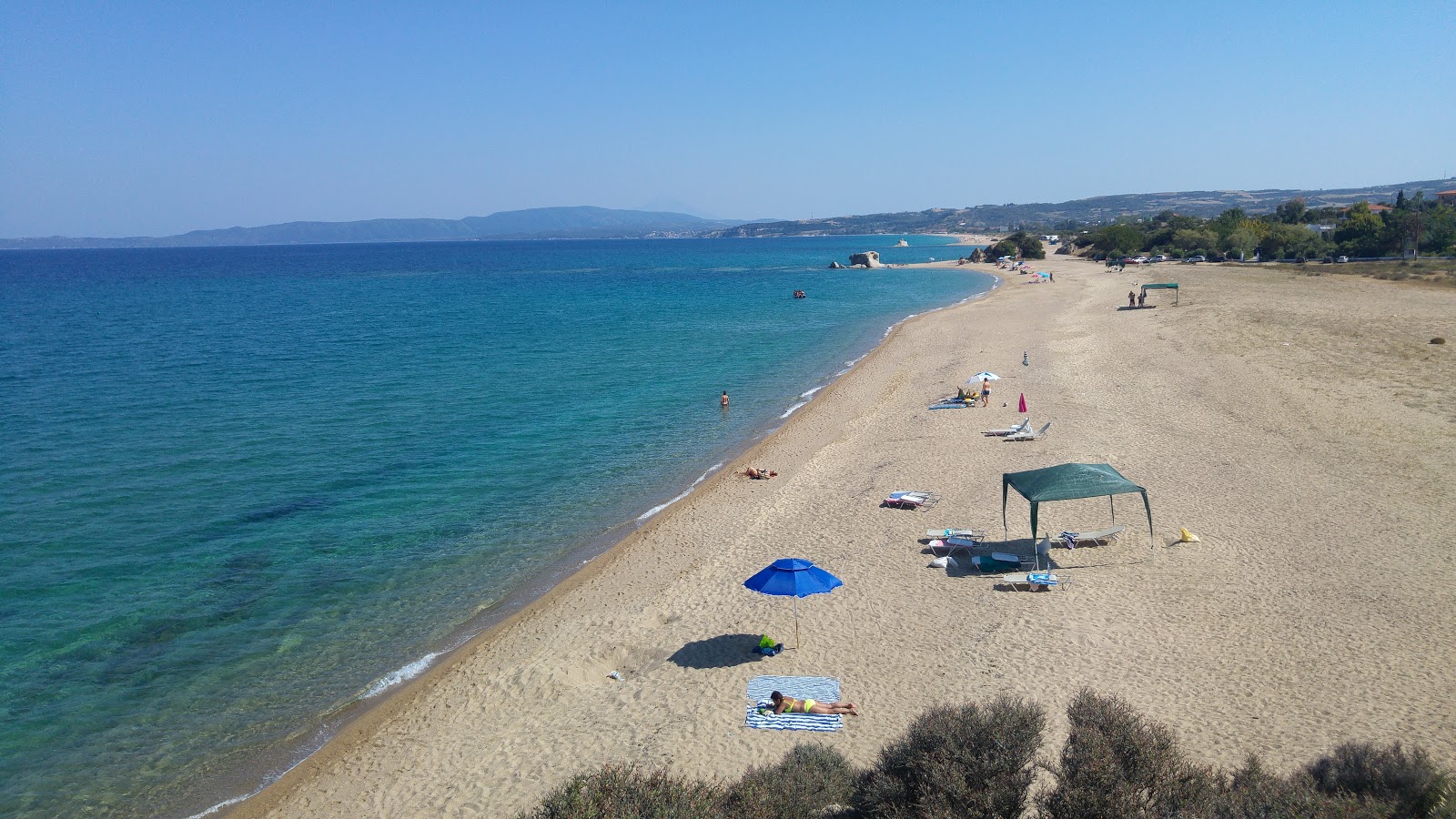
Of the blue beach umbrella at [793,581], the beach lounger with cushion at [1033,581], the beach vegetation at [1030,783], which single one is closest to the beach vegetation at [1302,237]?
the beach lounger with cushion at [1033,581]

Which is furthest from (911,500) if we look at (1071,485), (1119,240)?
(1119,240)

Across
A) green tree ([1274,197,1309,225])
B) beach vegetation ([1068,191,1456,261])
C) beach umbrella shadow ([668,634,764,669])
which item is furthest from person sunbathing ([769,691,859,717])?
green tree ([1274,197,1309,225])

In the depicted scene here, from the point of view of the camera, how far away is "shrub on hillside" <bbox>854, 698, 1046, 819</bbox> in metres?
6.49

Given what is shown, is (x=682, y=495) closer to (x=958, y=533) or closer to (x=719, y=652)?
(x=958, y=533)

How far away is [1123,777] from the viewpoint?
645 centimetres

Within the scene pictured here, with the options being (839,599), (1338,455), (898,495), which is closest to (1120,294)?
(1338,455)

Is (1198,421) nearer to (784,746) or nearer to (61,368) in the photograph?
(784,746)

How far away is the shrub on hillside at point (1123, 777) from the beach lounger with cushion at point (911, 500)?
408 inches

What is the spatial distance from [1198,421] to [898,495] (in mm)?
10427

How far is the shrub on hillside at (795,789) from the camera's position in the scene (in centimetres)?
678

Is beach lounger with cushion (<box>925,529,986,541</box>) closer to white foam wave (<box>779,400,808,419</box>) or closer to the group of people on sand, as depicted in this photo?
the group of people on sand

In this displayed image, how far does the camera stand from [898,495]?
1772 cm

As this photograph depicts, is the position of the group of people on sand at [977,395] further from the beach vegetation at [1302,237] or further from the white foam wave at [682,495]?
the beach vegetation at [1302,237]

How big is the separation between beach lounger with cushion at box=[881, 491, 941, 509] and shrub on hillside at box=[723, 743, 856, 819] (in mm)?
9722
